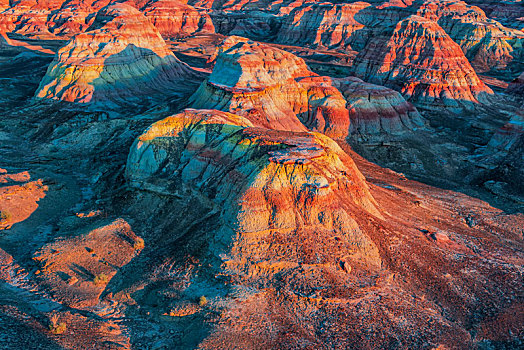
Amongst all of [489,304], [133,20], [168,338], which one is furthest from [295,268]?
[133,20]

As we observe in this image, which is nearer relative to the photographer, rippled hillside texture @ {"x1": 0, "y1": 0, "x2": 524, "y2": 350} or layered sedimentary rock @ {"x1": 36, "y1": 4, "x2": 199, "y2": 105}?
rippled hillside texture @ {"x1": 0, "y1": 0, "x2": 524, "y2": 350}

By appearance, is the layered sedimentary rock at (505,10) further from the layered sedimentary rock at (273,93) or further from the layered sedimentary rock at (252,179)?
the layered sedimentary rock at (252,179)

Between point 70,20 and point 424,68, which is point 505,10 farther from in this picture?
point 70,20

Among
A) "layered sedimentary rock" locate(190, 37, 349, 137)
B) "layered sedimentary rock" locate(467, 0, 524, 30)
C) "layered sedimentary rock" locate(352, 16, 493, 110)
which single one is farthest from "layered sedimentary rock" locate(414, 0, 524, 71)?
"layered sedimentary rock" locate(190, 37, 349, 137)

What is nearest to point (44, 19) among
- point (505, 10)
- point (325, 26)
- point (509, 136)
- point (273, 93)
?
point (325, 26)

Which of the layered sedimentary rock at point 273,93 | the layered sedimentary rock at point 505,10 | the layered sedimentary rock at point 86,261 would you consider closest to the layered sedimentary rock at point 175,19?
the layered sedimentary rock at point 505,10

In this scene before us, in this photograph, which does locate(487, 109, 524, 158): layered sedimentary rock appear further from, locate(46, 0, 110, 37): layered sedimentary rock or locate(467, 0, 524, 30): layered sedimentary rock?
locate(46, 0, 110, 37): layered sedimentary rock

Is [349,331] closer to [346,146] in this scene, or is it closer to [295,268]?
[295,268]
